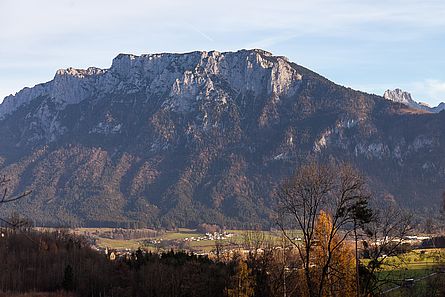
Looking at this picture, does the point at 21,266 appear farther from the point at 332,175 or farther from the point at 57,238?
the point at 332,175

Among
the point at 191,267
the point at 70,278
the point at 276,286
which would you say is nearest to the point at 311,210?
the point at 276,286

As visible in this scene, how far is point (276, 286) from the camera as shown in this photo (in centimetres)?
4850

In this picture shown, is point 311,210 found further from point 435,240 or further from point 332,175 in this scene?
point 435,240

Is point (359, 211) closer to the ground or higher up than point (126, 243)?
higher up

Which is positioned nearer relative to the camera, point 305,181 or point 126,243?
point 305,181

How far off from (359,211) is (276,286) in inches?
611

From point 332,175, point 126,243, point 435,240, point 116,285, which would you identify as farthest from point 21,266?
point 126,243

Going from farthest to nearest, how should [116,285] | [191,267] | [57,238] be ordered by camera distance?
[57,238]
[116,285]
[191,267]

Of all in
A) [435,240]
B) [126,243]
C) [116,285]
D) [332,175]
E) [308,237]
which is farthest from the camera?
[126,243]

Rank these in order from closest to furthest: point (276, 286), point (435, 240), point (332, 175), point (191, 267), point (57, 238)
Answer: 1. point (332, 175)
2. point (276, 286)
3. point (191, 267)
4. point (435, 240)
5. point (57, 238)

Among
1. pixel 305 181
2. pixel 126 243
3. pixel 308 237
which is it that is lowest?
pixel 126 243

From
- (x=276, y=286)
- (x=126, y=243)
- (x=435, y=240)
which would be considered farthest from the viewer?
(x=126, y=243)

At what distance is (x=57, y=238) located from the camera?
126 metres

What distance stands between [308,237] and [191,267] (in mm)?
40702
